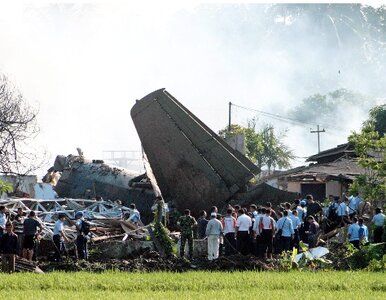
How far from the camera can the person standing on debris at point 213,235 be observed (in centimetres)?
2897

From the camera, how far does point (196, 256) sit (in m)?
30.8

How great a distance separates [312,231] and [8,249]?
10.4m

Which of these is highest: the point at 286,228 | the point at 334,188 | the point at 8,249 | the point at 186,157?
the point at 186,157

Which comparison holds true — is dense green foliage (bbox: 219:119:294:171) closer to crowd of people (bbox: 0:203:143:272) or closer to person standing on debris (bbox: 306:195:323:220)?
person standing on debris (bbox: 306:195:323:220)

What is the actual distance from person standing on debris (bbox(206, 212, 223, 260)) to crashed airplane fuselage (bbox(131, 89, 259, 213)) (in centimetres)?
874

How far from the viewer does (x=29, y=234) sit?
1112 inches

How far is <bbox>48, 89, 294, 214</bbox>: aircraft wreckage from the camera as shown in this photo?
1499 inches

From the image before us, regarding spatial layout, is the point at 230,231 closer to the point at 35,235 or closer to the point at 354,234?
the point at 354,234

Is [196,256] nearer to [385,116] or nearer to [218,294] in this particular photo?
[218,294]

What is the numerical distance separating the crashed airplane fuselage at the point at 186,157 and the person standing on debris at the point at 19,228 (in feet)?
28.9

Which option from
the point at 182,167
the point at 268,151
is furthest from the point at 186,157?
the point at 268,151

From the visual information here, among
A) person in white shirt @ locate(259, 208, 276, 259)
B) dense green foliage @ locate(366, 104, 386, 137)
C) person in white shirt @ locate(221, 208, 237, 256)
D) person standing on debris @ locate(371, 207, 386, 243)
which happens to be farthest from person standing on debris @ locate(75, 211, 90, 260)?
dense green foliage @ locate(366, 104, 386, 137)

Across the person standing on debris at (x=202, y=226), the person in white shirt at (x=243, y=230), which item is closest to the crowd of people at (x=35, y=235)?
the person standing on debris at (x=202, y=226)

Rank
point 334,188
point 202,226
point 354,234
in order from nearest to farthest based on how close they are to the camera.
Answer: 1. point 354,234
2. point 202,226
3. point 334,188
